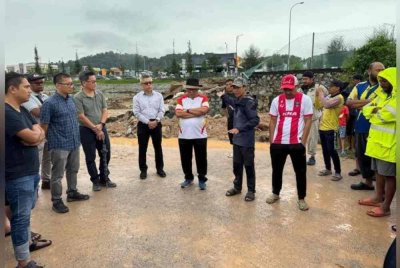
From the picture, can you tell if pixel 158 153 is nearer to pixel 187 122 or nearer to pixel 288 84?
pixel 187 122

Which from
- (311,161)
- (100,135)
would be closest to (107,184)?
(100,135)

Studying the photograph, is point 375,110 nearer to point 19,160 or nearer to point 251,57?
point 19,160

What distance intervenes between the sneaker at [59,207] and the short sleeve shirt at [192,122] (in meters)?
1.93

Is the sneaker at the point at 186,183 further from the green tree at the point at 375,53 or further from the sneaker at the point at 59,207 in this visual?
the green tree at the point at 375,53

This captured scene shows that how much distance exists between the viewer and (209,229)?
382cm

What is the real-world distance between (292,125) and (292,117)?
101 mm

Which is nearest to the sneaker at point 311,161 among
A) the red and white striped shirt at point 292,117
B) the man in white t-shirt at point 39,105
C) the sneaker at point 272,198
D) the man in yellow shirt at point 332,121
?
the man in yellow shirt at point 332,121

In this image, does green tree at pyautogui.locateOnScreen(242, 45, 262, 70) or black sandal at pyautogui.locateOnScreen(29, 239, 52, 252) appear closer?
black sandal at pyautogui.locateOnScreen(29, 239, 52, 252)

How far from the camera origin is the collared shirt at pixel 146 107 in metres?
5.77

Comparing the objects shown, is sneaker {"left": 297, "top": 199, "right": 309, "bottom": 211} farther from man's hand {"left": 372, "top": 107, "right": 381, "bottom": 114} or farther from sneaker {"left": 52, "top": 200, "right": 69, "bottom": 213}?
sneaker {"left": 52, "top": 200, "right": 69, "bottom": 213}

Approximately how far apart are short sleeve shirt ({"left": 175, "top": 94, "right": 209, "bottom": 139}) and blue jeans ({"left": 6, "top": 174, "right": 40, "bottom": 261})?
259 cm

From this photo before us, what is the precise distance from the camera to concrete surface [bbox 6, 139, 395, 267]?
319 centimetres

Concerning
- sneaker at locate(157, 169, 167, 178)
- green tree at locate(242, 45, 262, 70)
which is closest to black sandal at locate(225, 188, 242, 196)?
sneaker at locate(157, 169, 167, 178)

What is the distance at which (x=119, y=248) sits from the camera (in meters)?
3.42
